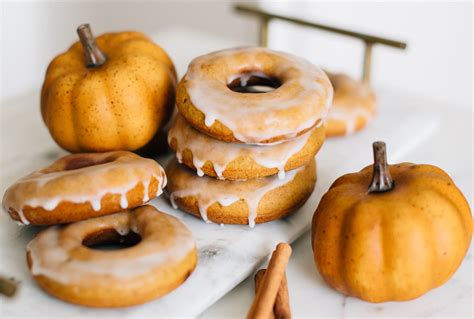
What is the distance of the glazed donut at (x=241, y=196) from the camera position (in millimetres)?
1077

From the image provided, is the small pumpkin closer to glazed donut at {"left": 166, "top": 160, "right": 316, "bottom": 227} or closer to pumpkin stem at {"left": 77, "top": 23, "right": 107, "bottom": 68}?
glazed donut at {"left": 166, "top": 160, "right": 316, "bottom": 227}

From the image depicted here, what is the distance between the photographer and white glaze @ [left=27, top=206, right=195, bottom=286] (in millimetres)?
886

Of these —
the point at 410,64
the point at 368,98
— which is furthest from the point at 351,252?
the point at 410,64

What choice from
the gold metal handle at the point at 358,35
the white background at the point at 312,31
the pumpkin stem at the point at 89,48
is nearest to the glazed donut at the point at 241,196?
the pumpkin stem at the point at 89,48

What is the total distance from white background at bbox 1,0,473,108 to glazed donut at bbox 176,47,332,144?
1.24 meters

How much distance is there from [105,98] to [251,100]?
0.83 ft

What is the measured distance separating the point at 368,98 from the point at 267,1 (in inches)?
40.2

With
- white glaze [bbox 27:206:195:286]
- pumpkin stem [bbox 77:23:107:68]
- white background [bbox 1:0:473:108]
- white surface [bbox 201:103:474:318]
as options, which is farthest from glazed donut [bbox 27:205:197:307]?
white background [bbox 1:0:473:108]

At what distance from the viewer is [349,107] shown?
54.5 inches

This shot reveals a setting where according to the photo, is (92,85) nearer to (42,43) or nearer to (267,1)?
(267,1)

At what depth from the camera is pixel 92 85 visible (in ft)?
3.72

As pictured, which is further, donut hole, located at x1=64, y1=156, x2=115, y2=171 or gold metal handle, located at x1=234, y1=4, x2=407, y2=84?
gold metal handle, located at x1=234, y1=4, x2=407, y2=84

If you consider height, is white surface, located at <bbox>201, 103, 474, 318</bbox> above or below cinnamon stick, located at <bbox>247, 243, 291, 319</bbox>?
below

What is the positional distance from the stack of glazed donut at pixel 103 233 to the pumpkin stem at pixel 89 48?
0.20 m
